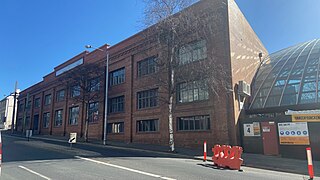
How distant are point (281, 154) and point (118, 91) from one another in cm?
1943

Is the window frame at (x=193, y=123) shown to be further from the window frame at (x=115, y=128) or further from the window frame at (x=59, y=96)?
the window frame at (x=59, y=96)

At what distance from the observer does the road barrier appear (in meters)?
11.0

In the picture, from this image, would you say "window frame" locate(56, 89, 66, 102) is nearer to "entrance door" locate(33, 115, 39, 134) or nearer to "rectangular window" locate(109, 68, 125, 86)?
"entrance door" locate(33, 115, 39, 134)

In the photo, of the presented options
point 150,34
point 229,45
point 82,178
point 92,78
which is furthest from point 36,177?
point 92,78

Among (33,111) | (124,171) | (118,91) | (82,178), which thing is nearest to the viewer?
(82,178)

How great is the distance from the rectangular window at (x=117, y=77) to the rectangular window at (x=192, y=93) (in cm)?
949

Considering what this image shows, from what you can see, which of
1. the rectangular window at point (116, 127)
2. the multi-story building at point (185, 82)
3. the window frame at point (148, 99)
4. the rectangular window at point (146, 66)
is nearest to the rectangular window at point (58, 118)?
the multi-story building at point (185, 82)

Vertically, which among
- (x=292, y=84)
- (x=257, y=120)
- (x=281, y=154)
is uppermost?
(x=292, y=84)

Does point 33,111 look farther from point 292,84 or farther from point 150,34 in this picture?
point 292,84

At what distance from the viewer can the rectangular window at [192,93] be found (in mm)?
20692

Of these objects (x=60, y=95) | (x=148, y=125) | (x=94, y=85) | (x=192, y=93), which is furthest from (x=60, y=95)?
(x=192, y=93)

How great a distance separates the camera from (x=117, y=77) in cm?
3128

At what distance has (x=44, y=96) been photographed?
48.7 metres

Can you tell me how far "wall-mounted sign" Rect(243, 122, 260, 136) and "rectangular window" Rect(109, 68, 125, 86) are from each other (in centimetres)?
1642
